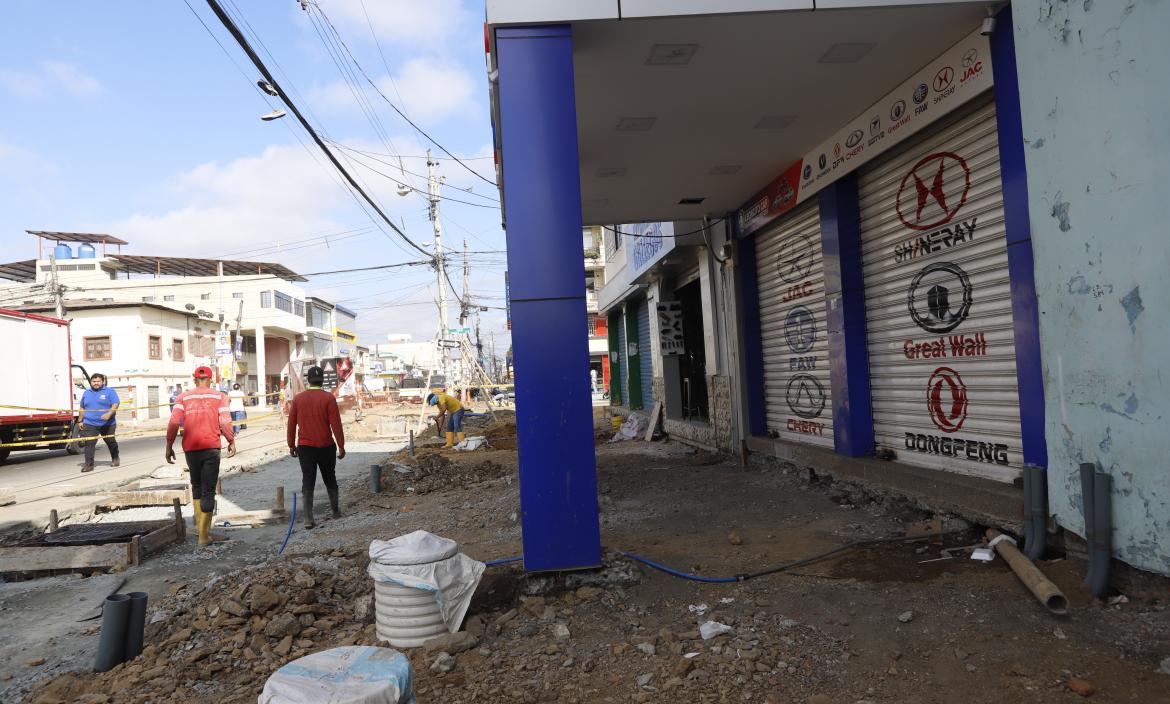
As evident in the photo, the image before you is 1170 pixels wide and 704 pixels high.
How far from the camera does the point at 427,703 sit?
10.6ft

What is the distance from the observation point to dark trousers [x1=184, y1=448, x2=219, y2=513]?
7004 millimetres

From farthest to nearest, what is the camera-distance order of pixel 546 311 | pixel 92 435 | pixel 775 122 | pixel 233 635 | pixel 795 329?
pixel 92 435
pixel 795 329
pixel 775 122
pixel 546 311
pixel 233 635

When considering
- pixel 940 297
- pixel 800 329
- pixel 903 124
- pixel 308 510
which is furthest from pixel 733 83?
pixel 308 510

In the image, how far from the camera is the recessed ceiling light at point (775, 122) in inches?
264

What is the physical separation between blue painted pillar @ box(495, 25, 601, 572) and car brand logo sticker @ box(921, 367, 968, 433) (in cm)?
339

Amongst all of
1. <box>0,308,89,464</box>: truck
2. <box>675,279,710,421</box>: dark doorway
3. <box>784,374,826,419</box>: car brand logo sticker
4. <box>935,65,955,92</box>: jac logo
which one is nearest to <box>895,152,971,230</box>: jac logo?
<box>935,65,955,92</box>: jac logo

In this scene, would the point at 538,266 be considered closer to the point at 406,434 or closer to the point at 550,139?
the point at 550,139

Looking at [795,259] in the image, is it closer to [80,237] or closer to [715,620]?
[715,620]

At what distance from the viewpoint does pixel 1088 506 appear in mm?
3826

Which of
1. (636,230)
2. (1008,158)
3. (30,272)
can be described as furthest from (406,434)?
(30,272)

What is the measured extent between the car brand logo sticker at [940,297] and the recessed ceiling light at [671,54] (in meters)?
2.80

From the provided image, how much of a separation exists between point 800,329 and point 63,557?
7996mm

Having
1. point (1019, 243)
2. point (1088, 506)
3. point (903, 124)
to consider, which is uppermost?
point (903, 124)

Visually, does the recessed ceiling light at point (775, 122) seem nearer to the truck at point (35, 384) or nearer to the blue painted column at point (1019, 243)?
the blue painted column at point (1019, 243)
